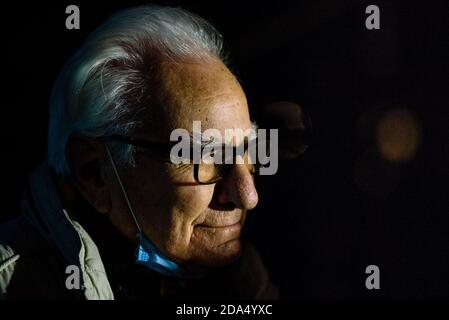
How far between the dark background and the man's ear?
2.29 ft

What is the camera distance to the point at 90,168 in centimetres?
233

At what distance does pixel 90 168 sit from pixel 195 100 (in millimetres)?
537

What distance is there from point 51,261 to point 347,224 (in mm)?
1482

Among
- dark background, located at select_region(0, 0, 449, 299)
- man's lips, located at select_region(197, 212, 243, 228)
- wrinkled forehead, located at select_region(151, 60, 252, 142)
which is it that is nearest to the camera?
wrinkled forehead, located at select_region(151, 60, 252, 142)

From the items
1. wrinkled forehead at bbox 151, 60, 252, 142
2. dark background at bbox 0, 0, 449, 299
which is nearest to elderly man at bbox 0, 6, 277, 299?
wrinkled forehead at bbox 151, 60, 252, 142

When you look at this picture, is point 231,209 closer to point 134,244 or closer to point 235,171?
point 235,171

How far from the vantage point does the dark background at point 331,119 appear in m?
2.74

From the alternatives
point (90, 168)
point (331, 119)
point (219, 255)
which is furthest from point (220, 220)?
point (331, 119)

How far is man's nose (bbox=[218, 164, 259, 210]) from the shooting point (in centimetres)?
227

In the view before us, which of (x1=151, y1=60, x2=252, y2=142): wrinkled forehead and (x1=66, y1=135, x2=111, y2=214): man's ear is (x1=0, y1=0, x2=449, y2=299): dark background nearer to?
(x1=151, y1=60, x2=252, y2=142): wrinkled forehead

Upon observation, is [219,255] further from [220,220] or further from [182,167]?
[182,167]

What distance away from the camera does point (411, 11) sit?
2.72 m

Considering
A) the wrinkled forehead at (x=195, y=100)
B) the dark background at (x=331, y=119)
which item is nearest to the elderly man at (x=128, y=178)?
the wrinkled forehead at (x=195, y=100)

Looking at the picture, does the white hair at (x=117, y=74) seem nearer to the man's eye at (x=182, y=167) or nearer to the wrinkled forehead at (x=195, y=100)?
the wrinkled forehead at (x=195, y=100)
